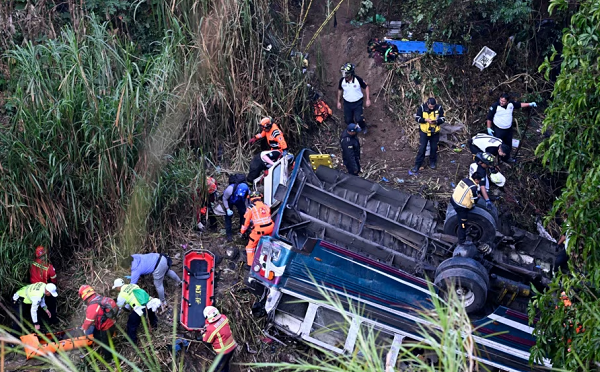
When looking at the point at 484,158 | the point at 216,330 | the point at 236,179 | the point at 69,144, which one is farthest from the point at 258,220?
the point at 484,158

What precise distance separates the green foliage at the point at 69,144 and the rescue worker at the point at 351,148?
9.58ft

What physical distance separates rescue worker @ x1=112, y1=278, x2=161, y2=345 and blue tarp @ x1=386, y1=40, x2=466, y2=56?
7060 mm

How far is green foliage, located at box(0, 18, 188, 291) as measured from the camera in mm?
7688

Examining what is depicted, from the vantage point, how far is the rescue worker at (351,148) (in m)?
9.54

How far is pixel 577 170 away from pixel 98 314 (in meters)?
5.28

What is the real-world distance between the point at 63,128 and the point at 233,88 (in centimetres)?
299

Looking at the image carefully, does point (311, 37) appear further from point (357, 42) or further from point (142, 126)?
point (142, 126)

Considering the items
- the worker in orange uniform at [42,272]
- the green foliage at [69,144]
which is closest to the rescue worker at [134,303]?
the worker in orange uniform at [42,272]

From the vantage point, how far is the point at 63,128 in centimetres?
788

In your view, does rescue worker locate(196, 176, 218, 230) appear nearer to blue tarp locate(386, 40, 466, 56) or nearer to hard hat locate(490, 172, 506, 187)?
hard hat locate(490, 172, 506, 187)

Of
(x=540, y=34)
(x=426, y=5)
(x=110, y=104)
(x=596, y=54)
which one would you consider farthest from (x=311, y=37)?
(x=596, y=54)

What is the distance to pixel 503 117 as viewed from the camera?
390 inches

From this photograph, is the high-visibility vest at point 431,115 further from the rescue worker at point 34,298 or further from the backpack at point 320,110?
the rescue worker at point 34,298

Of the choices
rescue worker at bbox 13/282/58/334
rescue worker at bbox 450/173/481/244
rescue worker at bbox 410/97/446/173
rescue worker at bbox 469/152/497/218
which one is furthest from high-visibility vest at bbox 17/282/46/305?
rescue worker at bbox 410/97/446/173
